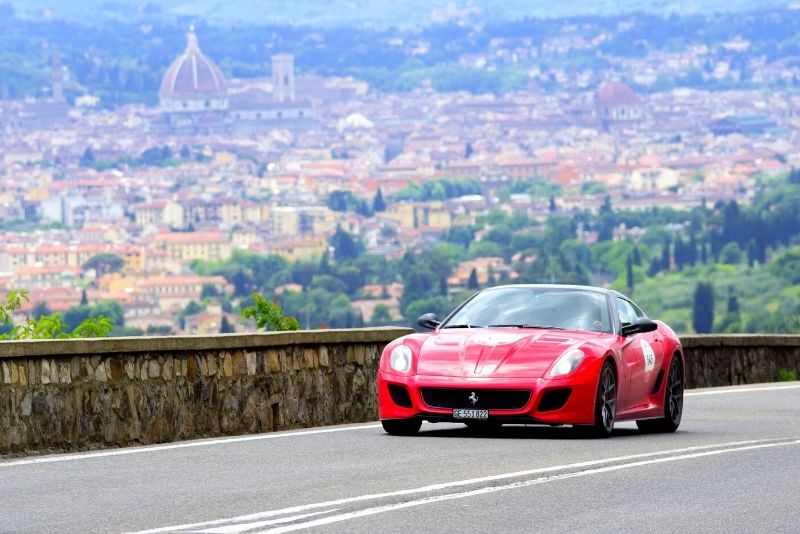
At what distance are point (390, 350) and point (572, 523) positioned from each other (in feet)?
15.4

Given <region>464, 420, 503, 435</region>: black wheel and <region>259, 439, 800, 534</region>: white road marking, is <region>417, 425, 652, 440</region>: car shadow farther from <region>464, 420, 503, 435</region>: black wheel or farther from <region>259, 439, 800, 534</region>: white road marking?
<region>259, 439, 800, 534</region>: white road marking

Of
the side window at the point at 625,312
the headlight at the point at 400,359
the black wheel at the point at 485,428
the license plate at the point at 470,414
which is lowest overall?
the black wheel at the point at 485,428

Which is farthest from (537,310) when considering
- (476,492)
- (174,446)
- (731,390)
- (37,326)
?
(37,326)

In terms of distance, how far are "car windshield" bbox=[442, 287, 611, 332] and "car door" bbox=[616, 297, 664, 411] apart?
0.81 ft

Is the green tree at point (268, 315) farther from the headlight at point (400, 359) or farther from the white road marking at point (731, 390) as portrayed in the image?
the headlight at point (400, 359)

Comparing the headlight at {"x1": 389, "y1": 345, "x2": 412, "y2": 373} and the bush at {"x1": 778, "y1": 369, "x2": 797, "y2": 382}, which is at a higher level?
the headlight at {"x1": 389, "y1": 345, "x2": 412, "y2": 373}

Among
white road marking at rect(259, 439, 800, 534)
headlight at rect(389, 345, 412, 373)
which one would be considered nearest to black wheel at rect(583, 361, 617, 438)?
white road marking at rect(259, 439, 800, 534)

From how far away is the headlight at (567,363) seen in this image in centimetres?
1280

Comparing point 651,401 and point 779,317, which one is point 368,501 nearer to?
point 651,401

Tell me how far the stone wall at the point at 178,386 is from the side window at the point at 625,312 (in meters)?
2.07

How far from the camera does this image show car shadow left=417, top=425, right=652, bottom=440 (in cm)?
1330

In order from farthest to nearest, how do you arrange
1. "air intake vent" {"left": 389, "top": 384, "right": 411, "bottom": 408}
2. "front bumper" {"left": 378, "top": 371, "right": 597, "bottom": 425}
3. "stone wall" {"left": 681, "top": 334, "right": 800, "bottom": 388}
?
1. "stone wall" {"left": 681, "top": 334, "right": 800, "bottom": 388}
2. "air intake vent" {"left": 389, "top": 384, "right": 411, "bottom": 408}
3. "front bumper" {"left": 378, "top": 371, "right": 597, "bottom": 425}

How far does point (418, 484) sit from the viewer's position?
392 inches

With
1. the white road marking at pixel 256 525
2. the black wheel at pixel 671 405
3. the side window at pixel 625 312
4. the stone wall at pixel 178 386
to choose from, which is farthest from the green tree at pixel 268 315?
the white road marking at pixel 256 525
